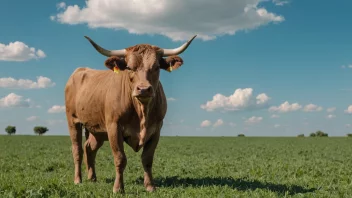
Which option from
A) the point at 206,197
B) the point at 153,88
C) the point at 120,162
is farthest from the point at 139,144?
the point at 206,197

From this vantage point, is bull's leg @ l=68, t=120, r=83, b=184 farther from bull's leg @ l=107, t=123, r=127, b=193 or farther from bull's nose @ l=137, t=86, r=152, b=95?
bull's nose @ l=137, t=86, r=152, b=95

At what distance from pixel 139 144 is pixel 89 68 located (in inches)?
183

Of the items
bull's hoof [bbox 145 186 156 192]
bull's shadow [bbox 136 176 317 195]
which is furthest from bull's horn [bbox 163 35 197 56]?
bull's shadow [bbox 136 176 317 195]

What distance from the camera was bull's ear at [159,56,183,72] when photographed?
915cm

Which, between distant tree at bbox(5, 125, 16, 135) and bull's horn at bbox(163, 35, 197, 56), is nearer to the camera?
bull's horn at bbox(163, 35, 197, 56)

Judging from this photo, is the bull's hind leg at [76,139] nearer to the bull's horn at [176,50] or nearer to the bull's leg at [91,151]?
the bull's leg at [91,151]

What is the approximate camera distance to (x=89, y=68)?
13.1 metres

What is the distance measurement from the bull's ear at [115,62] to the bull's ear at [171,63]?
82 cm

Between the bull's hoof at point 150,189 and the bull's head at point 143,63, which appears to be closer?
the bull's head at point 143,63

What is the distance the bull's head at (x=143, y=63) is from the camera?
8.31m

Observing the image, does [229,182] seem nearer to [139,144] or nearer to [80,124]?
[139,144]

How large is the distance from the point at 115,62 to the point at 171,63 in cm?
119

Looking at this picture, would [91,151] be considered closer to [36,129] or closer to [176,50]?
[176,50]

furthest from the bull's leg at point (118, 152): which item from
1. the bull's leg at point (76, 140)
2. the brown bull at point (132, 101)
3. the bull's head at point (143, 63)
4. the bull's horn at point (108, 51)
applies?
the bull's leg at point (76, 140)
